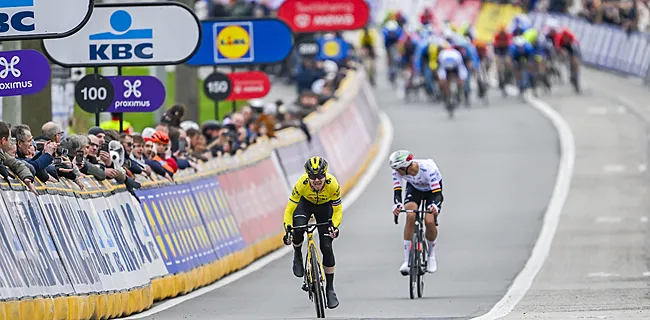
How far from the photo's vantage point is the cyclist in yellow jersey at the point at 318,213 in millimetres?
14898

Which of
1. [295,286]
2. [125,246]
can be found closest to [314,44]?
[295,286]

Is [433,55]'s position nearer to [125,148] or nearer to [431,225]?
[431,225]

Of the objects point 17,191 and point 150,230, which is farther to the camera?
point 150,230

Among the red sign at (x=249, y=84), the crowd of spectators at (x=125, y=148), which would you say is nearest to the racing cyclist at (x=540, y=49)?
the red sign at (x=249, y=84)

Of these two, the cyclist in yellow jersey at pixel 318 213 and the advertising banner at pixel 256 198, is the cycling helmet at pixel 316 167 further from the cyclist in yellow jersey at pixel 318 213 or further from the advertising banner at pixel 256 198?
the advertising banner at pixel 256 198

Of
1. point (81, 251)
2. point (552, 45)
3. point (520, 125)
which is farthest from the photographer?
point (552, 45)

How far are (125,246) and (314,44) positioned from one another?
25.0m

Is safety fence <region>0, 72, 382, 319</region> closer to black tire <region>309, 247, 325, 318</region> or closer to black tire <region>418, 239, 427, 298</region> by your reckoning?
black tire <region>309, 247, 325, 318</region>

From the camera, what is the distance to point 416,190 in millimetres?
17281

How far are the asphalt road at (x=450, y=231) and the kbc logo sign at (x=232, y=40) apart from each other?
308 centimetres

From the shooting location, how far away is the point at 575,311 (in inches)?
558

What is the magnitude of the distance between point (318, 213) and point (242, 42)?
886cm

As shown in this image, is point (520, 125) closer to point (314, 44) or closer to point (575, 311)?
point (314, 44)

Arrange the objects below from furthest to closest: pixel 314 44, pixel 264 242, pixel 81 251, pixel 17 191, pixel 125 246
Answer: pixel 314 44 < pixel 264 242 < pixel 125 246 < pixel 81 251 < pixel 17 191
